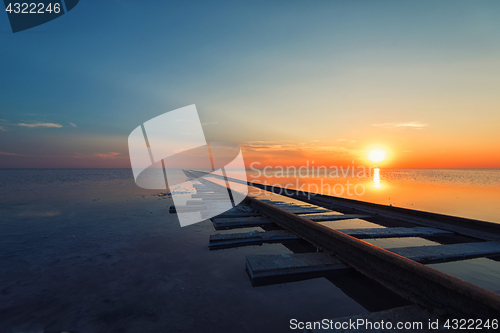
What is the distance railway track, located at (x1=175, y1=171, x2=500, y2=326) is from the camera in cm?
185

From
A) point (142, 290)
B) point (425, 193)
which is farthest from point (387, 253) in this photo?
point (425, 193)

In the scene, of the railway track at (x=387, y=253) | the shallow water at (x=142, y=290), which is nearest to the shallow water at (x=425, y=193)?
the railway track at (x=387, y=253)

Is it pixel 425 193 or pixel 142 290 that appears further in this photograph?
pixel 425 193

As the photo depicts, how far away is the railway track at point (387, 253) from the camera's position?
1846 millimetres

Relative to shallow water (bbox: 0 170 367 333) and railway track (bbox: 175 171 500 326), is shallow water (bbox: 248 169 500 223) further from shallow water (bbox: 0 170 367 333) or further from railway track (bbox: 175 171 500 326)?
shallow water (bbox: 0 170 367 333)

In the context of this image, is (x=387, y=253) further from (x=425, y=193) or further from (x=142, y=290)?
(x=425, y=193)

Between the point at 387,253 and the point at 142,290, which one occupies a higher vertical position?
the point at 387,253

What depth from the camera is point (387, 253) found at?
249 centimetres

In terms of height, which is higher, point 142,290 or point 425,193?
point 142,290

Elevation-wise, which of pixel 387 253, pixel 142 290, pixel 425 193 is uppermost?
pixel 387 253

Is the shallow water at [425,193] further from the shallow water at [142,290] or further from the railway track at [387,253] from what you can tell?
the shallow water at [142,290]

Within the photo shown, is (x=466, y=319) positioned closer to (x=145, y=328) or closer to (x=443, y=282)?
(x=443, y=282)

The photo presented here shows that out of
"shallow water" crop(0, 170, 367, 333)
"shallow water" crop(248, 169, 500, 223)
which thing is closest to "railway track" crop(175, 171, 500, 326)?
"shallow water" crop(0, 170, 367, 333)

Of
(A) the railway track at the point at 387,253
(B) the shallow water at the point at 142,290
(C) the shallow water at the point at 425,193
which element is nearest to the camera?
(A) the railway track at the point at 387,253
